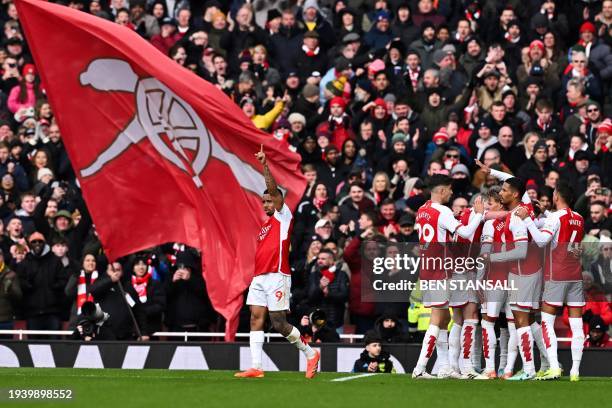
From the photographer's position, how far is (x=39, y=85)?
89.0ft

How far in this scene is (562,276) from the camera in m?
17.1

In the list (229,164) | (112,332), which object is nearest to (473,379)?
(229,164)

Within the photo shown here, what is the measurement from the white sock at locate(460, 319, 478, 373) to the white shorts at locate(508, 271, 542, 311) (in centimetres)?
55

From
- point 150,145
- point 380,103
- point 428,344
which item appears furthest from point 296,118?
point 428,344

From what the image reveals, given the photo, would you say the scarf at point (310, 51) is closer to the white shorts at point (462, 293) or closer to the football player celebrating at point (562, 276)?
the football player celebrating at point (562, 276)

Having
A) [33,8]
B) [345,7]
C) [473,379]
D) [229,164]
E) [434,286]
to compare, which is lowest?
[473,379]

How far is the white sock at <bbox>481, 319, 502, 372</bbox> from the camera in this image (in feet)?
56.0

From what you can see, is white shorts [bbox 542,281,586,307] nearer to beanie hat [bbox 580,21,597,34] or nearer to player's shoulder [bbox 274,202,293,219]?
player's shoulder [bbox 274,202,293,219]

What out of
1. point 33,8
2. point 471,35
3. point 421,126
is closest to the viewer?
point 33,8

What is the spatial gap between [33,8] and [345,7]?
7.96 m

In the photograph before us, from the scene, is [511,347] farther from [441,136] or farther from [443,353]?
[441,136]

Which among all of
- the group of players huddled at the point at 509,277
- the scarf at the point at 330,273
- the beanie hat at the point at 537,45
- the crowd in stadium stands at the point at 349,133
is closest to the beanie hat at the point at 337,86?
the crowd in stadium stands at the point at 349,133

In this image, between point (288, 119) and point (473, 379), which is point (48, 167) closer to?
point (288, 119)

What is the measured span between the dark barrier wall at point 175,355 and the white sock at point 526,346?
2.89 meters
